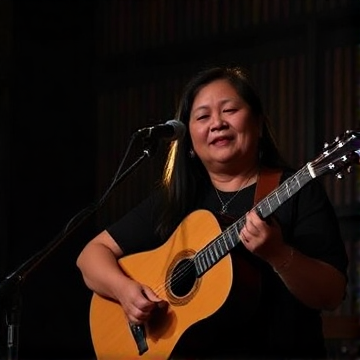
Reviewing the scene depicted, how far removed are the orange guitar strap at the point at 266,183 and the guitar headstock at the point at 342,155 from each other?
23cm

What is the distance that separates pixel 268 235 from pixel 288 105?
4.42 ft

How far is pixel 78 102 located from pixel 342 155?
1866 mm

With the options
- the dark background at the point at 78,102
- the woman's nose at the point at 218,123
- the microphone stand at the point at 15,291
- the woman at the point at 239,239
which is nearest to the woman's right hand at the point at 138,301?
the woman at the point at 239,239

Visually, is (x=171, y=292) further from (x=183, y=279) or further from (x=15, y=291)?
(x=15, y=291)

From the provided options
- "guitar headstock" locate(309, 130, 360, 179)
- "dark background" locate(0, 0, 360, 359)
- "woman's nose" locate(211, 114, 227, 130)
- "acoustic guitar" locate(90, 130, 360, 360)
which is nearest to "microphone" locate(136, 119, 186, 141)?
"woman's nose" locate(211, 114, 227, 130)

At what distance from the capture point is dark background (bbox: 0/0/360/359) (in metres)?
3.31

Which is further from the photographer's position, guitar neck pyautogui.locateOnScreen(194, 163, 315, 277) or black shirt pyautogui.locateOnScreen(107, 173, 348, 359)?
black shirt pyautogui.locateOnScreen(107, 173, 348, 359)


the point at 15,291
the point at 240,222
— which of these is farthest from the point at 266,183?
the point at 15,291

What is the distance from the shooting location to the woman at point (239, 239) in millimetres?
1971

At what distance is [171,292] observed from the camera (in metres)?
2.18

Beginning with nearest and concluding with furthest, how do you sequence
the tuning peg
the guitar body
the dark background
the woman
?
the tuning peg, the woman, the guitar body, the dark background

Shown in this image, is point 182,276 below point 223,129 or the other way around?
below

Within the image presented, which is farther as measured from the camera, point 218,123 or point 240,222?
point 218,123

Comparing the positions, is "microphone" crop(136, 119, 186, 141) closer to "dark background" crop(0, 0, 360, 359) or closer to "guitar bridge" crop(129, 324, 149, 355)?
"guitar bridge" crop(129, 324, 149, 355)
